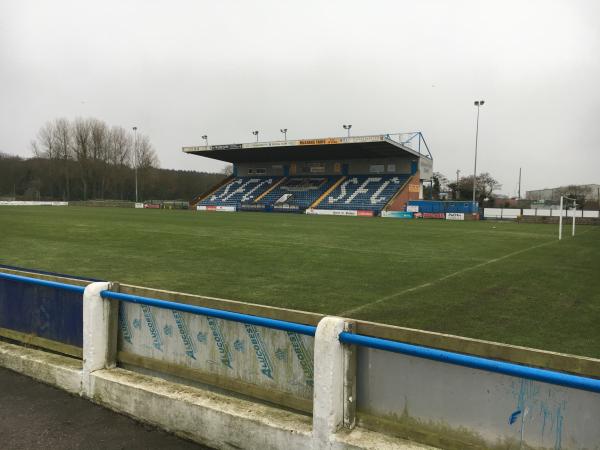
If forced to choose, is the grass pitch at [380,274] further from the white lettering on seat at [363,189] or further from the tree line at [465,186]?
the tree line at [465,186]

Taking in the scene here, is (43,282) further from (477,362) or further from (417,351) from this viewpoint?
(477,362)

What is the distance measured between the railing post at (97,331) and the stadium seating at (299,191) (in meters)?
48.7

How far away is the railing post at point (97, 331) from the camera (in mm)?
4254

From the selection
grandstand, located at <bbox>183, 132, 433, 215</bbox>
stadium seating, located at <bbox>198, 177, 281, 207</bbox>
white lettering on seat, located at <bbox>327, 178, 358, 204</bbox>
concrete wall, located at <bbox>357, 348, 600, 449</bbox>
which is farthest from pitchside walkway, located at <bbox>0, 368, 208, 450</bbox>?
stadium seating, located at <bbox>198, 177, 281, 207</bbox>

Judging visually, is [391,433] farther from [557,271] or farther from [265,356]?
[557,271]

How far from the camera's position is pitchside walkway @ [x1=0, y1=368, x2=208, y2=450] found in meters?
3.43

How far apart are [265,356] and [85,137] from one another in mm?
95604

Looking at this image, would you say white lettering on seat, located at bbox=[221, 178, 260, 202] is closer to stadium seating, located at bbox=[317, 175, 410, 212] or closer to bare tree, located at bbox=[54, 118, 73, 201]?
stadium seating, located at bbox=[317, 175, 410, 212]

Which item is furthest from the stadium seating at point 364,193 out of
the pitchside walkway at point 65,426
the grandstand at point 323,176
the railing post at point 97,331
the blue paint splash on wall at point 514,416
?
the blue paint splash on wall at point 514,416

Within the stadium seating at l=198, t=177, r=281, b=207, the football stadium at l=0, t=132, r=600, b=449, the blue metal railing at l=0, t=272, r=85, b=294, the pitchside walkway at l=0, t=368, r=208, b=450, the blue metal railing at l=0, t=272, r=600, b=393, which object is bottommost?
the pitchside walkway at l=0, t=368, r=208, b=450

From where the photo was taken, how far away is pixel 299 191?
5834 cm

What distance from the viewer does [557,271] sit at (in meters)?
12.5

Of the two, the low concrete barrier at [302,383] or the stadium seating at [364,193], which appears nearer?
the low concrete barrier at [302,383]

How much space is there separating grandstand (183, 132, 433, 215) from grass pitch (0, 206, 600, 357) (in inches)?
1253
